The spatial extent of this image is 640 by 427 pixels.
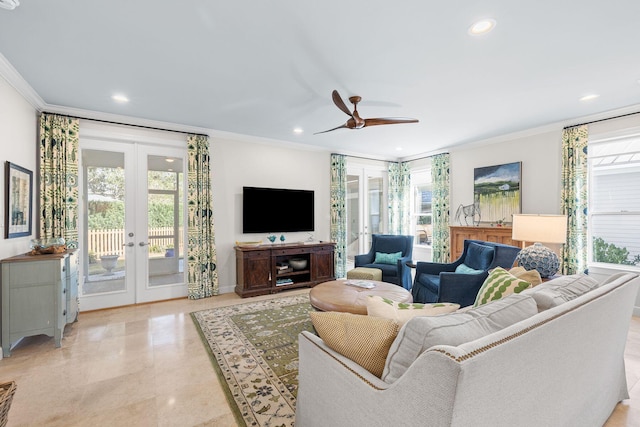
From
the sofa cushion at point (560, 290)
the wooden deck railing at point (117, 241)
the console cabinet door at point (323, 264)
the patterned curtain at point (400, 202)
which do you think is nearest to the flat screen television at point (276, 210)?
the console cabinet door at point (323, 264)

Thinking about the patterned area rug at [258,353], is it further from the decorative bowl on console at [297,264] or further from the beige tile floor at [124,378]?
the decorative bowl on console at [297,264]

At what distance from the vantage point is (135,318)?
3.64 metres

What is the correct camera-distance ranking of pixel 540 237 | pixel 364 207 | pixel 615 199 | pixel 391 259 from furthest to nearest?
1. pixel 364 207
2. pixel 391 259
3. pixel 615 199
4. pixel 540 237

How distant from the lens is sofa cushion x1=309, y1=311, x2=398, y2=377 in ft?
3.76

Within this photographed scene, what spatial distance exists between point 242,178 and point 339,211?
2.02m

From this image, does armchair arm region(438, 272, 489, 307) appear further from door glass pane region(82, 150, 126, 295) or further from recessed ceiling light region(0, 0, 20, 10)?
door glass pane region(82, 150, 126, 295)

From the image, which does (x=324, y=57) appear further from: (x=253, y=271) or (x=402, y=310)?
(x=253, y=271)

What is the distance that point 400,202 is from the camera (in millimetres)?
6723

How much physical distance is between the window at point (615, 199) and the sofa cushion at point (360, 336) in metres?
4.57

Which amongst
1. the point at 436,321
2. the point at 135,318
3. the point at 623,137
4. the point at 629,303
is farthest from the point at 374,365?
the point at 623,137

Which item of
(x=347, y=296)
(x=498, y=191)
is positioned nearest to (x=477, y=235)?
(x=498, y=191)

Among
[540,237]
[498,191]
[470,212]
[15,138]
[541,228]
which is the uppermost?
[15,138]

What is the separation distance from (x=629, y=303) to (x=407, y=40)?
7.56ft

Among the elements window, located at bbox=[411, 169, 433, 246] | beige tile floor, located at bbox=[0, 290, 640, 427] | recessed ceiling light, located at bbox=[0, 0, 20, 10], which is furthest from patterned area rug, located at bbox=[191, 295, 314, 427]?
window, located at bbox=[411, 169, 433, 246]
